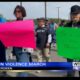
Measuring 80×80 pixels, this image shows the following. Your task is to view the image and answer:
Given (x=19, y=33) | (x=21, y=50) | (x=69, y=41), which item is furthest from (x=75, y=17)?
(x=21, y=50)

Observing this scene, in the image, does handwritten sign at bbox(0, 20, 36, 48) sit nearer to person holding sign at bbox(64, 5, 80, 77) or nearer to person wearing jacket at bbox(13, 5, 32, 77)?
person wearing jacket at bbox(13, 5, 32, 77)

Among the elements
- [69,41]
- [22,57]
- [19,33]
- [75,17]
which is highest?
[75,17]

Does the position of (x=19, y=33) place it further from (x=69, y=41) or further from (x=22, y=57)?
(x=69, y=41)

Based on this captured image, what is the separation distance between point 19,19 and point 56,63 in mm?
839

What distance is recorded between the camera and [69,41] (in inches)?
242

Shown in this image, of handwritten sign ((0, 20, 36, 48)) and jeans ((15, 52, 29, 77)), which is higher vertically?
handwritten sign ((0, 20, 36, 48))

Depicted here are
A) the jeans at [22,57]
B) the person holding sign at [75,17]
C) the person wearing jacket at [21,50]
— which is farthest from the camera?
the jeans at [22,57]

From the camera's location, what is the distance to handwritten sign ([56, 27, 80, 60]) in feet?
20.1

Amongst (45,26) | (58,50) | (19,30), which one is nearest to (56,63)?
(58,50)

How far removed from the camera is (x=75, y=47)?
20.3ft

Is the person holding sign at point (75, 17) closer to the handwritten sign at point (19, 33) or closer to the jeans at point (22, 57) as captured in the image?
the handwritten sign at point (19, 33)

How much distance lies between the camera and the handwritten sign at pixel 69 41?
241 inches

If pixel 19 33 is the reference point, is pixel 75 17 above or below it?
above

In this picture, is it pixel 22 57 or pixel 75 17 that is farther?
pixel 22 57
